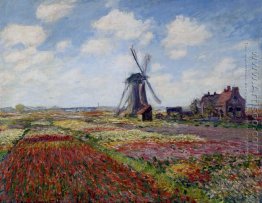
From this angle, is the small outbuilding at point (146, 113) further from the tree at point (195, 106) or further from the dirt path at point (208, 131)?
the tree at point (195, 106)

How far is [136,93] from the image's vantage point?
1071 cm

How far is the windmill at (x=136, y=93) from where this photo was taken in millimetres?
9117

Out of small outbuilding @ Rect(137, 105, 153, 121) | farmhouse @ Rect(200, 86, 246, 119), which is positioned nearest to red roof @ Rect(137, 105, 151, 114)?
small outbuilding @ Rect(137, 105, 153, 121)

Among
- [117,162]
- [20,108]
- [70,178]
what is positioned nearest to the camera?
[70,178]

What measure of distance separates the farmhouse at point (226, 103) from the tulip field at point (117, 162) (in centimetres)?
56

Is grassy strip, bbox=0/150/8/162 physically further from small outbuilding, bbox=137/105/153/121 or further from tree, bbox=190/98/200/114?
tree, bbox=190/98/200/114

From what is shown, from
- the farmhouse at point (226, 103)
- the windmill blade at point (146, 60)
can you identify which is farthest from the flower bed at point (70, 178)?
the farmhouse at point (226, 103)

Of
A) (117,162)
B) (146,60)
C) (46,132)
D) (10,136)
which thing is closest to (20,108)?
(10,136)

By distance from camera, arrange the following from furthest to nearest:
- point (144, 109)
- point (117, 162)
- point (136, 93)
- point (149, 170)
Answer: point (136, 93)
point (144, 109)
point (117, 162)
point (149, 170)

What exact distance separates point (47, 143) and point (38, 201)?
11.0 feet

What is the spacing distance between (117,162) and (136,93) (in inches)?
141

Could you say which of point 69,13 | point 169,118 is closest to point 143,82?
point 169,118

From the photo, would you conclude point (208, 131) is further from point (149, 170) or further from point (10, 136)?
point (10, 136)

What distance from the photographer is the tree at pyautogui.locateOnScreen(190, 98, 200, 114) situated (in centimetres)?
862
